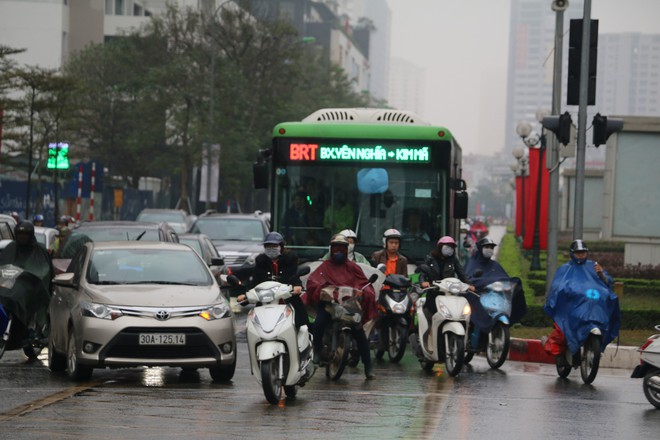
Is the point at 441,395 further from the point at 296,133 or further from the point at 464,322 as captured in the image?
the point at 296,133

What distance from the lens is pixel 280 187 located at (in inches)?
753

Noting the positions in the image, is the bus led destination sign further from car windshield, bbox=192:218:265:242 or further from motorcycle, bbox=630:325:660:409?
car windshield, bbox=192:218:265:242

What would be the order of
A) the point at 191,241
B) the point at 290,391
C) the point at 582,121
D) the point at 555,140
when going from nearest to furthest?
the point at 290,391 → the point at 582,121 → the point at 555,140 → the point at 191,241

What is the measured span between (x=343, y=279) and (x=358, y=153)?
531 centimetres

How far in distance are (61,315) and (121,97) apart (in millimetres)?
51070

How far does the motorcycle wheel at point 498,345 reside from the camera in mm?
16219

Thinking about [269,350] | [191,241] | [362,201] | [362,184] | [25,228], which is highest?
[362,184]

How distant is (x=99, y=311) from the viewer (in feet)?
43.0

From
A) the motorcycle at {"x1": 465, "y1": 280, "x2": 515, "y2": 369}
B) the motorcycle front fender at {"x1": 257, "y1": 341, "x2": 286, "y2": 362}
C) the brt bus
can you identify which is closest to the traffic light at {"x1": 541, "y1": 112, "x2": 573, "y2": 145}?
the brt bus

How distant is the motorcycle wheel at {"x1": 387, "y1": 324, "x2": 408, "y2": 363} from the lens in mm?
16620

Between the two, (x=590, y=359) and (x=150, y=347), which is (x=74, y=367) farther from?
(x=590, y=359)

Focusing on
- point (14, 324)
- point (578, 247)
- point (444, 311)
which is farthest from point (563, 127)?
point (14, 324)

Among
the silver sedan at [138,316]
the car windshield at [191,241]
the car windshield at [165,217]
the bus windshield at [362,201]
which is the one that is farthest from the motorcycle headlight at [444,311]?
the car windshield at [165,217]

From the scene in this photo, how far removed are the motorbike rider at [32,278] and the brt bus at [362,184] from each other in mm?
3942
